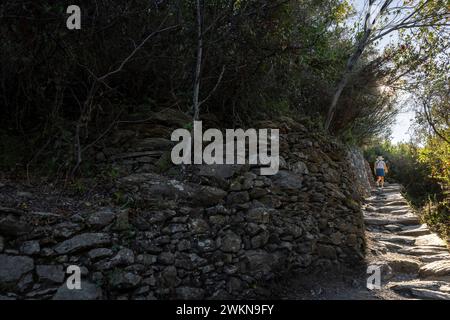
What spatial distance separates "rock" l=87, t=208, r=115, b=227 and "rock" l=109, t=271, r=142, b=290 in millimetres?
478

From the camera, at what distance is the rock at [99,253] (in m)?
2.81

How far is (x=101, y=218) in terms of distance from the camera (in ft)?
9.99

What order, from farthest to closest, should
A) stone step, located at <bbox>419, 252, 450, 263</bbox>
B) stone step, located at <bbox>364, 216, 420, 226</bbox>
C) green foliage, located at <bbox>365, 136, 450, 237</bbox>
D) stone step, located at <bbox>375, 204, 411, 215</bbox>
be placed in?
green foliage, located at <bbox>365, 136, 450, 237</bbox>, stone step, located at <bbox>375, 204, 411, 215</bbox>, stone step, located at <bbox>364, 216, 420, 226</bbox>, stone step, located at <bbox>419, 252, 450, 263</bbox>

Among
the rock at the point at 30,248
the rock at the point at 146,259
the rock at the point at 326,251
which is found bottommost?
the rock at the point at 326,251

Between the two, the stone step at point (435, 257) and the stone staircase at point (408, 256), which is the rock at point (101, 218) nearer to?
the stone staircase at point (408, 256)

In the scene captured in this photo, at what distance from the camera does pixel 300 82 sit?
6.26 metres

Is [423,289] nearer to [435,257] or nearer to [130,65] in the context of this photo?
[435,257]

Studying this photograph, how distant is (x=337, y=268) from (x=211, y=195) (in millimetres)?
2038

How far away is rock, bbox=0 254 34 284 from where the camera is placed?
2.50m

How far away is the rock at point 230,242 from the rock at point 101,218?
1182mm

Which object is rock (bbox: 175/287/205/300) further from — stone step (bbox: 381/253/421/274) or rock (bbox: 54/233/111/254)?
stone step (bbox: 381/253/421/274)

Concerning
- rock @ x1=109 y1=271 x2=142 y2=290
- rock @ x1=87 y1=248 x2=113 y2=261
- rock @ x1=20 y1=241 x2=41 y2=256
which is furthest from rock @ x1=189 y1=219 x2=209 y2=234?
rock @ x1=20 y1=241 x2=41 y2=256

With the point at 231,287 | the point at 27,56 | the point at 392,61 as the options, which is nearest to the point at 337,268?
the point at 231,287

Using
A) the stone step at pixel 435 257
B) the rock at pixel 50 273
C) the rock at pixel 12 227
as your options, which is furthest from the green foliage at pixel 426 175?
the rock at pixel 12 227
